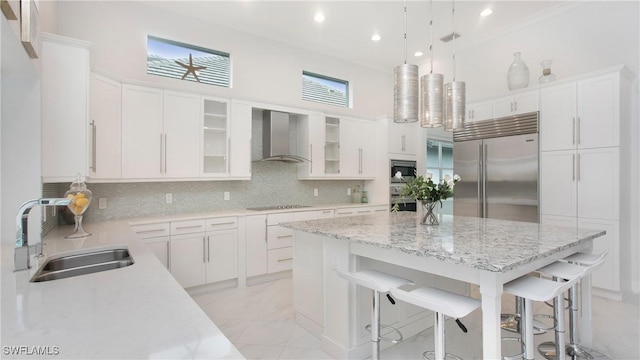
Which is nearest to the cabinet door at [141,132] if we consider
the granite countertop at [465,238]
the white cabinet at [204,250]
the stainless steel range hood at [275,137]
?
the white cabinet at [204,250]

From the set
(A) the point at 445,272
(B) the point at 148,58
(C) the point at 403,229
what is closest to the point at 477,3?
(C) the point at 403,229

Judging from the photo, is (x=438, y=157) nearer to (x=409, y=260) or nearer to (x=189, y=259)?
(x=409, y=260)

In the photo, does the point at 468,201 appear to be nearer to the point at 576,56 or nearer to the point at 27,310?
the point at 576,56

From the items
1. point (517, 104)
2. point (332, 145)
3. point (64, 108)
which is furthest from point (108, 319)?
point (517, 104)

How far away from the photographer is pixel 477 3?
3738 mm

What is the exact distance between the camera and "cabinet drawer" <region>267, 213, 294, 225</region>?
3914 mm

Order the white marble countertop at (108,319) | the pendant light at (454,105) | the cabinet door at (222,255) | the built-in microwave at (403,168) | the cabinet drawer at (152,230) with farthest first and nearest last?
the built-in microwave at (403,168), the cabinet door at (222,255), the cabinet drawer at (152,230), the pendant light at (454,105), the white marble countertop at (108,319)

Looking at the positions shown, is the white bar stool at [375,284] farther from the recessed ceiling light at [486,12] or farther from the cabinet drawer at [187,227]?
the recessed ceiling light at [486,12]

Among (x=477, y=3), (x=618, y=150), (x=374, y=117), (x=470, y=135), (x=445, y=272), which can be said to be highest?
(x=477, y=3)

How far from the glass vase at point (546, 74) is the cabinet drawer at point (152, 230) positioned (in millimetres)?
4770

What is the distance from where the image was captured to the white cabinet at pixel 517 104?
3.93 metres

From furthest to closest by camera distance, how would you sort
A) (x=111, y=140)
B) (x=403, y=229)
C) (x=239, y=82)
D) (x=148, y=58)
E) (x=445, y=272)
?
(x=239, y=82), (x=148, y=58), (x=111, y=140), (x=403, y=229), (x=445, y=272)

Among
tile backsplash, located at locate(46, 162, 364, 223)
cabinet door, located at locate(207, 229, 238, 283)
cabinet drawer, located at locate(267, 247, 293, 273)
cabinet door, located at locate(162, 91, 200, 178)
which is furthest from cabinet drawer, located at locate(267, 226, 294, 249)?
cabinet door, located at locate(162, 91, 200, 178)

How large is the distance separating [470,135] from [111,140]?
4.52 metres
